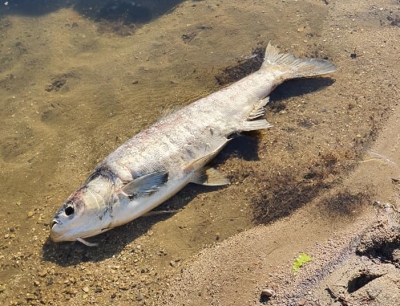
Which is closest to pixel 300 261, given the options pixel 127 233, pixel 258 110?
pixel 127 233

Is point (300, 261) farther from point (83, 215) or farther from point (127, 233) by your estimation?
point (83, 215)

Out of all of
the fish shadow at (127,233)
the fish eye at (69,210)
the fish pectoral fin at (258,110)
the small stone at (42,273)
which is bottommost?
the small stone at (42,273)

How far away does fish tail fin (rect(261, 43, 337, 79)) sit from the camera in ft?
20.0

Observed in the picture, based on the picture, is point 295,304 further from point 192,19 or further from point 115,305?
point 192,19

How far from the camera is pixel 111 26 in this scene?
801 cm

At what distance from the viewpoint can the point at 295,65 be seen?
20.4 feet

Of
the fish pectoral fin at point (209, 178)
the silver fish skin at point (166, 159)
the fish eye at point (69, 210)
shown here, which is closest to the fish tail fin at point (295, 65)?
the silver fish skin at point (166, 159)

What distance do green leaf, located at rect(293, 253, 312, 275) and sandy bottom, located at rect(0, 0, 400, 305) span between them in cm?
6

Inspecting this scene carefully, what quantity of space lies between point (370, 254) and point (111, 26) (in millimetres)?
6403

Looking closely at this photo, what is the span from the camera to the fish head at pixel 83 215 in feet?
14.5

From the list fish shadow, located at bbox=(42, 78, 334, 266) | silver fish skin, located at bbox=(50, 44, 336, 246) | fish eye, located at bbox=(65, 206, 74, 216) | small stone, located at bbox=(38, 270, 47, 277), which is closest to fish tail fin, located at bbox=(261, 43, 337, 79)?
silver fish skin, located at bbox=(50, 44, 336, 246)

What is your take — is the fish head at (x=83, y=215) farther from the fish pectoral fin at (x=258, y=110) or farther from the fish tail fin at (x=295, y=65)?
the fish tail fin at (x=295, y=65)

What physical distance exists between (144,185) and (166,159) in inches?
18.3

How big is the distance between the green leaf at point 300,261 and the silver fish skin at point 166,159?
1.40 metres
